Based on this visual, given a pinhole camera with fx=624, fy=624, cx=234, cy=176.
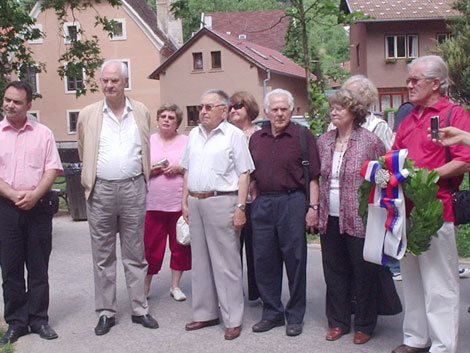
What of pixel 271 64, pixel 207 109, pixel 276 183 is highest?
pixel 271 64

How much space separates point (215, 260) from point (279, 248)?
0.55 meters

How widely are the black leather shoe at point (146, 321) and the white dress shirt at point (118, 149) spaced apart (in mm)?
1278

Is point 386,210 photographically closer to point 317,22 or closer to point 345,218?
point 345,218

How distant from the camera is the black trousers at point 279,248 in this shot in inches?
201

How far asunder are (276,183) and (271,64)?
115 ft

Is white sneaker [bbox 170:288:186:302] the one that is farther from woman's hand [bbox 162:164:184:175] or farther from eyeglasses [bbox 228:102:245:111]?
eyeglasses [bbox 228:102:245:111]

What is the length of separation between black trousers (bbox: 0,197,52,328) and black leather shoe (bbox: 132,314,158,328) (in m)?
0.77

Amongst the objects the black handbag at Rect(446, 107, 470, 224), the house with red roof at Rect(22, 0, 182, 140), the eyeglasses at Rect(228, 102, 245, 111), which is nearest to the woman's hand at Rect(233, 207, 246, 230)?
the eyeglasses at Rect(228, 102, 245, 111)

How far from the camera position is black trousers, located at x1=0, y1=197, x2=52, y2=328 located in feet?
16.7

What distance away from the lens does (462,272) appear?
6.64 meters

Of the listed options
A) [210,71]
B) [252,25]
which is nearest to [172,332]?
[210,71]

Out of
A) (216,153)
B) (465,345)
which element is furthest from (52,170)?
(465,345)

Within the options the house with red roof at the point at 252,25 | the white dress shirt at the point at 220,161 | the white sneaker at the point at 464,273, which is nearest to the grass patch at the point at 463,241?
the white sneaker at the point at 464,273

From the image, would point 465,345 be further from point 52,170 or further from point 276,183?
point 52,170
